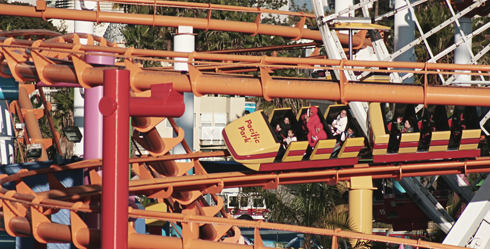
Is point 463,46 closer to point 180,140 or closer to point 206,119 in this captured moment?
point 180,140

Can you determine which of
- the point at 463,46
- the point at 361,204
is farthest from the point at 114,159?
the point at 463,46

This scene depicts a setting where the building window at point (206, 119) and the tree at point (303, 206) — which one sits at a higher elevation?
the building window at point (206, 119)

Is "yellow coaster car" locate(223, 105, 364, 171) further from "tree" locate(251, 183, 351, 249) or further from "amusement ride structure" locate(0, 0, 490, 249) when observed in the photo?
"tree" locate(251, 183, 351, 249)

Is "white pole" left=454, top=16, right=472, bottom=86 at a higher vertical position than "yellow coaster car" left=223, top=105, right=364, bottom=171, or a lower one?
higher

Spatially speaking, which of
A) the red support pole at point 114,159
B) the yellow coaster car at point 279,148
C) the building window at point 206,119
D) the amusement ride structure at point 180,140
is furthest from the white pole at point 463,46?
the building window at point 206,119

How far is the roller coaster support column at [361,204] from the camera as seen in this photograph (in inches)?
364

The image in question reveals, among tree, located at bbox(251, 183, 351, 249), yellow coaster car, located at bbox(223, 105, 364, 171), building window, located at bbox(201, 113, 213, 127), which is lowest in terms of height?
tree, located at bbox(251, 183, 351, 249)

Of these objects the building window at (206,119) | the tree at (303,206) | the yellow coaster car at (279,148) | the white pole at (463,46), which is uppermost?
the white pole at (463,46)

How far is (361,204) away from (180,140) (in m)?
3.22

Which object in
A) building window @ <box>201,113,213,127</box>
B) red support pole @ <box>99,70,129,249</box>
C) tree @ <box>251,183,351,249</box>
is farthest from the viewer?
building window @ <box>201,113,213,127</box>

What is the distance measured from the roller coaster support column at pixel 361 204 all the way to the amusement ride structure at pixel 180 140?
0.06 feet

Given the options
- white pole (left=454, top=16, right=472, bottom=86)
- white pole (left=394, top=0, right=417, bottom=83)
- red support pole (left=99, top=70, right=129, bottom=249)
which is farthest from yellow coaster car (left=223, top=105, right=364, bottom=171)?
white pole (left=454, top=16, right=472, bottom=86)

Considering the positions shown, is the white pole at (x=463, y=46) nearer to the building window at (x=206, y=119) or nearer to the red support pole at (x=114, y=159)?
the red support pole at (x=114, y=159)

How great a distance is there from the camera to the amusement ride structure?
15.1 ft
